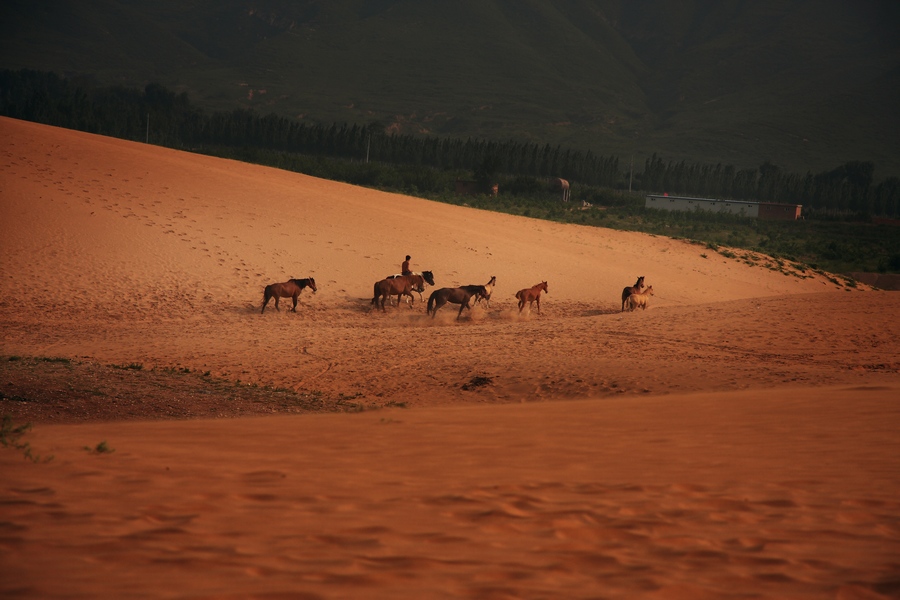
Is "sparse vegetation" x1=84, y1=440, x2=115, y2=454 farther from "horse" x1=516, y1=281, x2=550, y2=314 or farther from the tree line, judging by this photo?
the tree line

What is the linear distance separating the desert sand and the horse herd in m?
0.68

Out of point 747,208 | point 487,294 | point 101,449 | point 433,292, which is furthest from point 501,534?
point 747,208

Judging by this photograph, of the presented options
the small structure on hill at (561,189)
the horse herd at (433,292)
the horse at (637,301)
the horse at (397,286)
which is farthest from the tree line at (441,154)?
the horse at (397,286)

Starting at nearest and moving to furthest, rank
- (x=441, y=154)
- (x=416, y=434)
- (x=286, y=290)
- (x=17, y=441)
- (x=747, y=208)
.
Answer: (x=17, y=441)
(x=416, y=434)
(x=286, y=290)
(x=747, y=208)
(x=441, y=154)

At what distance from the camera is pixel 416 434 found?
10.5 metres

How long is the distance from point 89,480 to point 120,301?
817 inches

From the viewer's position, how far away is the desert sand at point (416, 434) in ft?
17.6

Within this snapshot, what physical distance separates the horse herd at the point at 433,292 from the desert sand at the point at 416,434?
68cm

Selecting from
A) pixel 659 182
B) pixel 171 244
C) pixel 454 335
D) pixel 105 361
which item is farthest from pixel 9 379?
pixel 659 182

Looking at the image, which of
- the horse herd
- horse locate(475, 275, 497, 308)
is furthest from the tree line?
horse locate(475, 275, 497, 308)

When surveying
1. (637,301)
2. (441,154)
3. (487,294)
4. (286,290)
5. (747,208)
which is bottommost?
(286,290)

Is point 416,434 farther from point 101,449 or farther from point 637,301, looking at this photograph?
point 637,301

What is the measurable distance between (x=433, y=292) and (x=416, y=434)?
57.6 feet

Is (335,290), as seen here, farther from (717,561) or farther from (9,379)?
(717,561)
